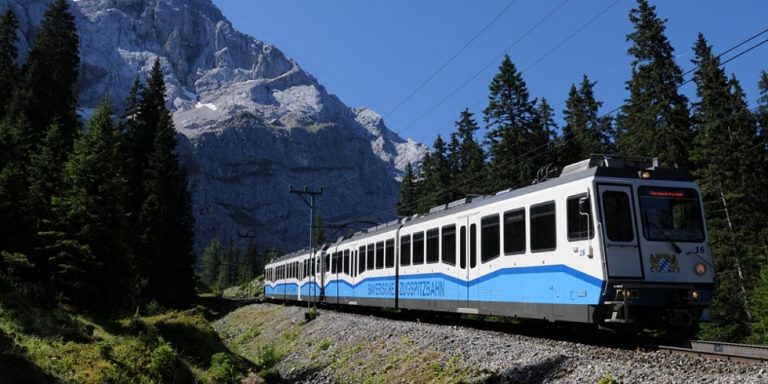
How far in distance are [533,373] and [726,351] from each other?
10.2 feet

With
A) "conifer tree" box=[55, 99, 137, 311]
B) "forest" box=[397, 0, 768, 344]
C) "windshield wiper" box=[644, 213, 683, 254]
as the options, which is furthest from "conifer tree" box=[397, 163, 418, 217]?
"windshield wiper" box=[644, 213, 683, 254]

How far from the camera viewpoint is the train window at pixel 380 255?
23269mm

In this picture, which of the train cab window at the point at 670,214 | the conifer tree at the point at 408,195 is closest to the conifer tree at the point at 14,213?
the train cab window at the point at 670,214

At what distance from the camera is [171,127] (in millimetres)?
50750

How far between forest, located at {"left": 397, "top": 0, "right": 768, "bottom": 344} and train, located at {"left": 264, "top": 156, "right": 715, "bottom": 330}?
236 centimetres

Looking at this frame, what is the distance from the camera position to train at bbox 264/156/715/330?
37.2 feet

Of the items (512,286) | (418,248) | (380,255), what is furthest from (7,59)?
(512,286)

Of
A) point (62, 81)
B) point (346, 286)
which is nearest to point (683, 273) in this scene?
point (346, 286)

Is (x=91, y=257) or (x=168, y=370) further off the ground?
(x=91, y=257)

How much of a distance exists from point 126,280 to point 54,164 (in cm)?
630

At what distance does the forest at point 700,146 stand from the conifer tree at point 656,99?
59 mm

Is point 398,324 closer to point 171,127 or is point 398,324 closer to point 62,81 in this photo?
point 171,127

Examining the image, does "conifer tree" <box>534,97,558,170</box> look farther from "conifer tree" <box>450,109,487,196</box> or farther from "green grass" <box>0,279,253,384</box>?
"green grass" <box>0,279,253,384</box>

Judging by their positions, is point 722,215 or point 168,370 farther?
point 722,215
